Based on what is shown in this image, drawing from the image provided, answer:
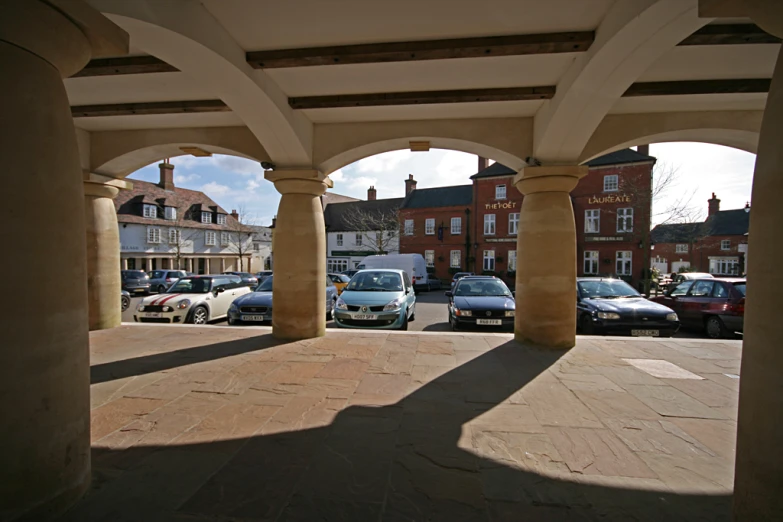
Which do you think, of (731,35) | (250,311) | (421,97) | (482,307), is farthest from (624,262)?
(250,311)

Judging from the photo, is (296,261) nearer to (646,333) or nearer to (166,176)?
(646,333)

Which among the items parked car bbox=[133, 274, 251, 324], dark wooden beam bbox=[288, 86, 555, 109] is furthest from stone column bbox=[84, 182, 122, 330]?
dark wooden beam bbox=[288, 86, 555, 109]

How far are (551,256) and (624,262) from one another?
24.5 m

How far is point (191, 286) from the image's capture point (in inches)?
397

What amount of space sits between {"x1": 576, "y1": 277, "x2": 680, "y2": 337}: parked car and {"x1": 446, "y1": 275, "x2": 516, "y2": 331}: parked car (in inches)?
68.2

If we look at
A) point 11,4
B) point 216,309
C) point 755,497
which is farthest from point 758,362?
point 216,309

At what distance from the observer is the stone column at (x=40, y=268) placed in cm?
176

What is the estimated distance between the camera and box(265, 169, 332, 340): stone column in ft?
20.1

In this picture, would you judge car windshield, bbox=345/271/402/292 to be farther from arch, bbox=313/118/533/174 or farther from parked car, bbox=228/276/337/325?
arch, bbox=313/118/533/174

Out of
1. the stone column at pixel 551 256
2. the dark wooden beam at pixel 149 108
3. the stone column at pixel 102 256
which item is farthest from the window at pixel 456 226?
the dark wooden beam at pixel 149 108

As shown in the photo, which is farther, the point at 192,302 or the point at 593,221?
the point at 593,221

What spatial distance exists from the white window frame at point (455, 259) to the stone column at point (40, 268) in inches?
1208

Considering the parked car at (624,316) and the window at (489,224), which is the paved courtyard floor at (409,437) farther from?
the window at (489,224)

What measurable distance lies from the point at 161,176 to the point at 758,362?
3986cm
